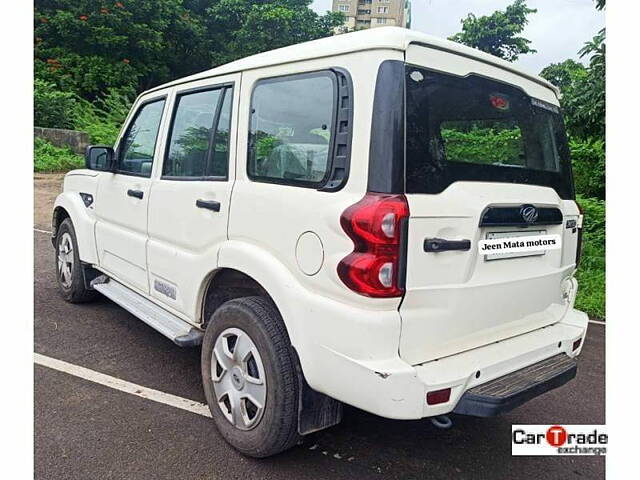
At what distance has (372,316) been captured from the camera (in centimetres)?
202

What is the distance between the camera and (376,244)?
6.57ft

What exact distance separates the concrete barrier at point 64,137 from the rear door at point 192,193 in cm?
1252

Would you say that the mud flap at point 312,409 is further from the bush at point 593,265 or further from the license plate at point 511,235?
the bush at point 593,265

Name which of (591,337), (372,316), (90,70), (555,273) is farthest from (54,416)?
(90,70)

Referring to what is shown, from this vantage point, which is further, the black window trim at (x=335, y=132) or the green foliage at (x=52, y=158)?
the green foliage at (x=52, y=158)

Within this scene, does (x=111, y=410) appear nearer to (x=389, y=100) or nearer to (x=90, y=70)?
(x=389, y=100)

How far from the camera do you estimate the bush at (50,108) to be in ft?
48.1

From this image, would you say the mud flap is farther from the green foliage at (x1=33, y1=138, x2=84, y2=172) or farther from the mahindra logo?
the green foliage at (x1=33, y1=138, x2=84, y2=172)

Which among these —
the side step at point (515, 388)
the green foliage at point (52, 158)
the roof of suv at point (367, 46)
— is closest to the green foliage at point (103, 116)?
the green foliage at point (52, 158)

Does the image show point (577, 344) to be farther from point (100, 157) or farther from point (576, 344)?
point (100, 157)

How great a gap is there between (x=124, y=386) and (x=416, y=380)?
2.11 metres

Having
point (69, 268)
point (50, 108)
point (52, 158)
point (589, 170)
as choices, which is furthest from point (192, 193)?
point (50, 108)

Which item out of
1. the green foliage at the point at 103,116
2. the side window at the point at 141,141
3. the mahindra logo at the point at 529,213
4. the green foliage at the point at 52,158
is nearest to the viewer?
the mahindra logo at the point at 529,213

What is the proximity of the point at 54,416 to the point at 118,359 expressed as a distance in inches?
30.7
